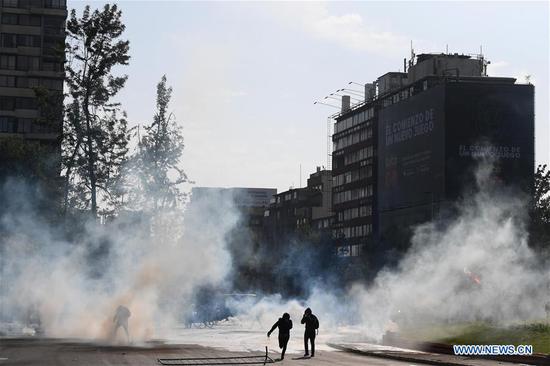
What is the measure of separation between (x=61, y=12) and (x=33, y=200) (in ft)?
176

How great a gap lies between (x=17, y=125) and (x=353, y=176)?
6609cm

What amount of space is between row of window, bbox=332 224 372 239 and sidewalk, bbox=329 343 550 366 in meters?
116

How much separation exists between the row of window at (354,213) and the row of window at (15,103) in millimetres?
59401

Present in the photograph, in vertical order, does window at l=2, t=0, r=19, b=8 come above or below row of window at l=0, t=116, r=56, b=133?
above

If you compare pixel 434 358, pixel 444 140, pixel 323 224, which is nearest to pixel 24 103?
pixel 444 140

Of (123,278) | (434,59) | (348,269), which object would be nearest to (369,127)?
(434,59)

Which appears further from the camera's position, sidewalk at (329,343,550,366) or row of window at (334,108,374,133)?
row of window at (334,108,374,133)

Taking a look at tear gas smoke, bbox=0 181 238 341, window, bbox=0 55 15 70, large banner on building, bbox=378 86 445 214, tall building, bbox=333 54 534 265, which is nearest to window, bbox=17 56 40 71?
window, bbox=0 55 15 70

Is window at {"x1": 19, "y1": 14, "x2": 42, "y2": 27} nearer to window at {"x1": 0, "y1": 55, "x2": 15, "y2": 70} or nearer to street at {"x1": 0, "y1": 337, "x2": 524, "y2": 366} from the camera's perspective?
window at {"x1": 0, "y1": 55, "x2": 15, "y2": 70}

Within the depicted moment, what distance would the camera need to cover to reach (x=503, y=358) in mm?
34656

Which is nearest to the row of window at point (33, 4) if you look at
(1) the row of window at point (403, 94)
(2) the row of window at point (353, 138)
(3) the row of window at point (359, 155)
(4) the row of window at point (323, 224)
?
(1) the row of window at point (403, 94)

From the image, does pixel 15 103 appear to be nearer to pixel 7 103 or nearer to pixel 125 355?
pixel 7 103

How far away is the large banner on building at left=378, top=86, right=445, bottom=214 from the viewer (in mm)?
130500

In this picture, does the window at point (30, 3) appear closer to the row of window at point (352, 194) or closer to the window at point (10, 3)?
the window at point (10, 3)
